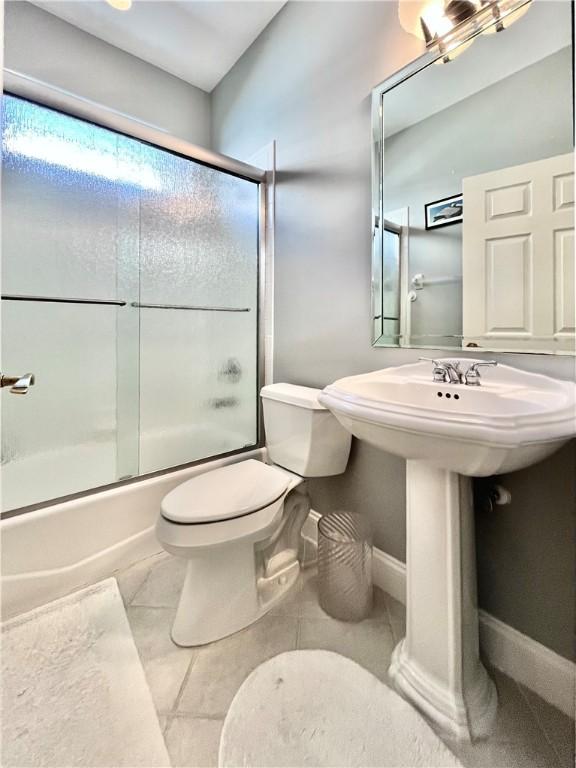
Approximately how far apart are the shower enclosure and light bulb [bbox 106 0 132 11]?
2.34ft

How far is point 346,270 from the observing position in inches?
54.6

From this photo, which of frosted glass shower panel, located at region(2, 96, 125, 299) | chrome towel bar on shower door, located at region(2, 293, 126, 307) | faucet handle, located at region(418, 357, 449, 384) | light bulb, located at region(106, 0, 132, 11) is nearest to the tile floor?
faucet handle, located at region(418, 357, 449, 384)

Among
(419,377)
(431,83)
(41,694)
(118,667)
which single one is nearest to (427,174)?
(431,83)

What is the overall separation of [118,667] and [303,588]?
64 cm

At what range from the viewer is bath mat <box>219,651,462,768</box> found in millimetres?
765

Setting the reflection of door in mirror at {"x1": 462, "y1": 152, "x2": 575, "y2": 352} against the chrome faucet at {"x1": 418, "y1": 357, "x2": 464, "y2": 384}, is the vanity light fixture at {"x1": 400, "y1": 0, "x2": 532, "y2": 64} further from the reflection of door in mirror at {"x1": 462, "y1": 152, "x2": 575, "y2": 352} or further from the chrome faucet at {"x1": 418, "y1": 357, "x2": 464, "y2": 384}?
the chrome faucet at {"x1": 418, "y1": 357, "x2": 464, "y2": 384}

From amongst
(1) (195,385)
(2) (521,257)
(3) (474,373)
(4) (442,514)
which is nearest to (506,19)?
(2) (521,257)

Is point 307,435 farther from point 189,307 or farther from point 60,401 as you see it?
point 60,401

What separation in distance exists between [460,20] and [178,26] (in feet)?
4.90

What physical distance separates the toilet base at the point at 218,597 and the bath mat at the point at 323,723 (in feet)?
0.58

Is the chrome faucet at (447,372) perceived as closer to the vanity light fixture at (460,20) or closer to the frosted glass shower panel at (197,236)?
the vanity light fixture at (460,20)

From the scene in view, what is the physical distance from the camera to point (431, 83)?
1.11m

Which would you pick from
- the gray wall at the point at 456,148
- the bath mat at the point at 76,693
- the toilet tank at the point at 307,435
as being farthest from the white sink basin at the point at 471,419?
the bath mat at the point at 76,693

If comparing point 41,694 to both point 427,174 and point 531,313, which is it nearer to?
point 531,313
